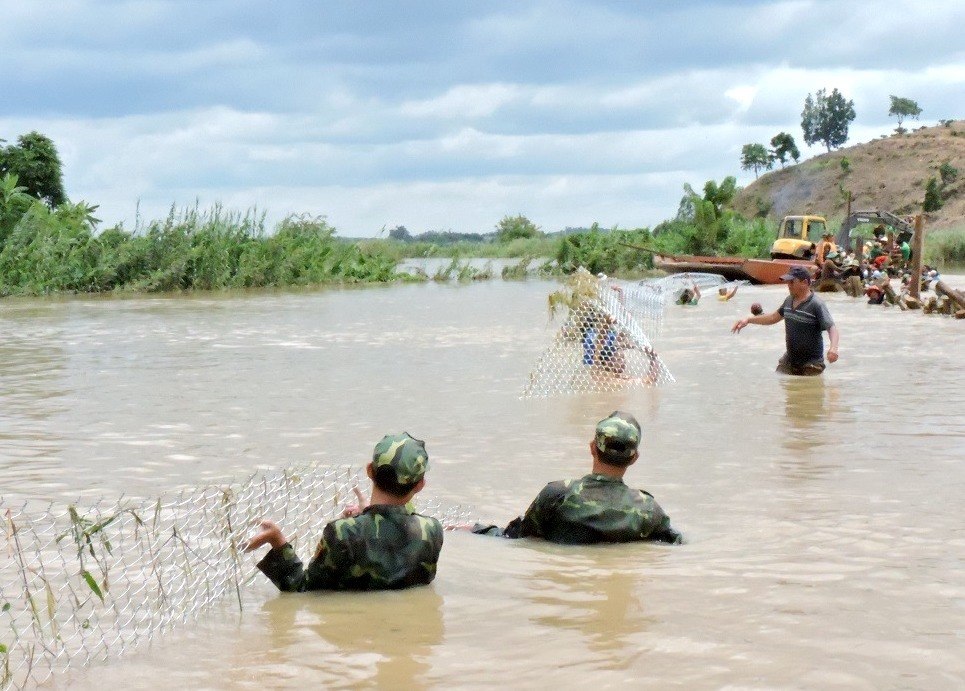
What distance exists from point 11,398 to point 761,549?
30.0 feet

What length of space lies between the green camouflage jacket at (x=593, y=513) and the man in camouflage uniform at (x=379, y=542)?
875 mm

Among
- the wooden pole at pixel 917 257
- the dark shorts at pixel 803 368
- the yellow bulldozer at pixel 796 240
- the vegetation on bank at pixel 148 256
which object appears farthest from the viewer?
the yellow bulldozer at pixel 796 240

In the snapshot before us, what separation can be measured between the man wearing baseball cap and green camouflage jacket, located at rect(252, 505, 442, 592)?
809 cm

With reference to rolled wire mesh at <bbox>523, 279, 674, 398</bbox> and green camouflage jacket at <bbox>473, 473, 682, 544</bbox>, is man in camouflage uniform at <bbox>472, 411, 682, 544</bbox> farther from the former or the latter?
rolled wire mesh at <bbox>523, 279, 674, 398</bbox>

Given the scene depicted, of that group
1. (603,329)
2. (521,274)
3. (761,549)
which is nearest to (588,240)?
(521,274)

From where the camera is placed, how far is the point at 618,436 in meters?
5.58

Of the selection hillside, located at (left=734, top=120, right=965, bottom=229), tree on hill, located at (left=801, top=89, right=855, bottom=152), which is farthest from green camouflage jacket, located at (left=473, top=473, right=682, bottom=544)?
tree on hill, located at (left=801, top=89, right=855, bottom=152)

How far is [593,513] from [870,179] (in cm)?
11348

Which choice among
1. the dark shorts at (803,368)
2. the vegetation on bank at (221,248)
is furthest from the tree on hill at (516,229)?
the dark shorts at (803,368)

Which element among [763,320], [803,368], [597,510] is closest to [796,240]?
[803,368]

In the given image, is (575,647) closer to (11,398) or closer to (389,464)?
(389,464)

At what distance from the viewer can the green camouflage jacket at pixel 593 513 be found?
230 inches

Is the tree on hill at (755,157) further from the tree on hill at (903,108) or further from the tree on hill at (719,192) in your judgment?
the tree on hill at (719,192)

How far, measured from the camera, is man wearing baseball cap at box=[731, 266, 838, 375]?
12898 mm
